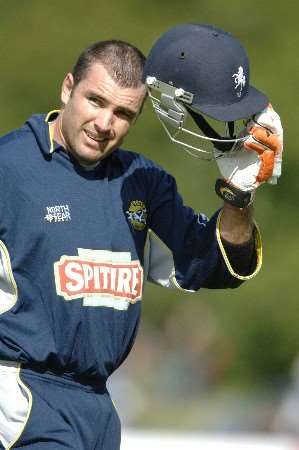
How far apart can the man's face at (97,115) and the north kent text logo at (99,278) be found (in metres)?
0.35

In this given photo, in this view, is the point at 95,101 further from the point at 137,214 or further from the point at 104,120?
the point at 137,214

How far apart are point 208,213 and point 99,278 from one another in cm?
429

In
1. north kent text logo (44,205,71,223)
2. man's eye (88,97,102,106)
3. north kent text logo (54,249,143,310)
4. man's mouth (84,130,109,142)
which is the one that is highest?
man's eye (88,97,102,106)

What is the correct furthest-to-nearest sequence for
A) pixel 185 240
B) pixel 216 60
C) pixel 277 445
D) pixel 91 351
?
pixel 277 445, pixel 185 240, pixel 91 351, pixel 216 60

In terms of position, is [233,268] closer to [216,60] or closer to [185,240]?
[185,240]

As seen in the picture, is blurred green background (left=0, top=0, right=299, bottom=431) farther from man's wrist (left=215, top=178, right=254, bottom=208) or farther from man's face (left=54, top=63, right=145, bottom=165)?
man's face (left=54, top=63, right=145, bottom=165)

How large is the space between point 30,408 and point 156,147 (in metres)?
4.79

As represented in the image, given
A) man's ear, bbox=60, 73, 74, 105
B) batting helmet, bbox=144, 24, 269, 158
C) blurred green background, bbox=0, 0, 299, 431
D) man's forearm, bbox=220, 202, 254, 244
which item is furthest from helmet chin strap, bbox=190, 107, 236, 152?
blurred green background, bbox=0, 0, 299, 431

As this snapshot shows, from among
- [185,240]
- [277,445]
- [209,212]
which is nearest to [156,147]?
[209,212]

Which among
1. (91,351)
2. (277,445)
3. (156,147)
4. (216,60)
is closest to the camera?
(216,60)

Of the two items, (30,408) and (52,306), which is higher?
(52,306)

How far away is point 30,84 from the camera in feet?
28.2

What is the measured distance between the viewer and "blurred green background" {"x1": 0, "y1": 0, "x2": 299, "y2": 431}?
7309 mm

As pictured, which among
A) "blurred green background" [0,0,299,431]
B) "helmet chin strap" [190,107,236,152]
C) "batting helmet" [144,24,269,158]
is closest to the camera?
"batting helmet" [144,24,269,158]
